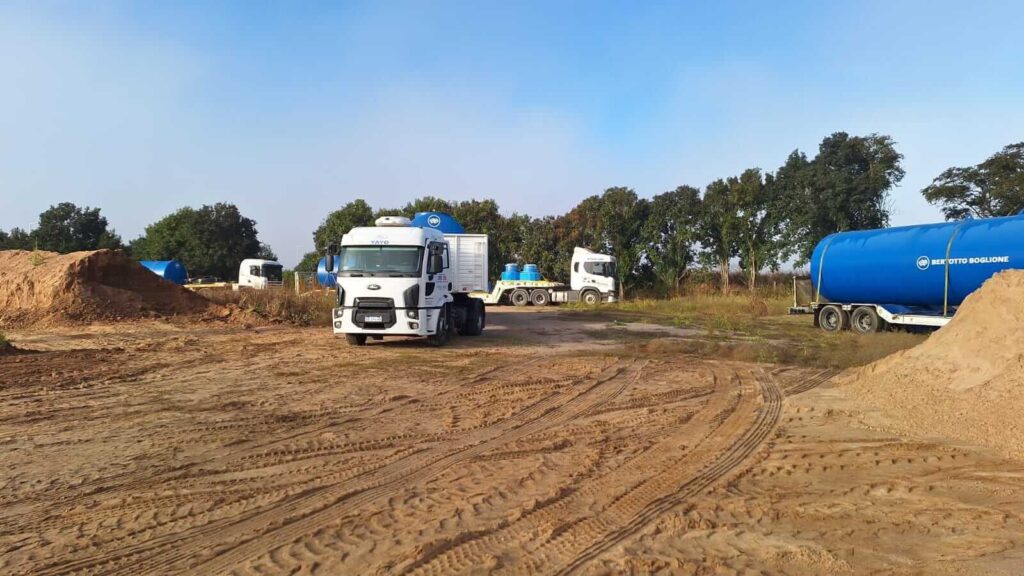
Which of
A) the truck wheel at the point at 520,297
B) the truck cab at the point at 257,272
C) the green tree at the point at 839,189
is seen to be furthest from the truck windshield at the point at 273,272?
the green tree at the point at 839,189

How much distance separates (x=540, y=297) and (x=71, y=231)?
146ft

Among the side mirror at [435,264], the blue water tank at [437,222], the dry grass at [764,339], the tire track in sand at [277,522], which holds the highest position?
the blue water tank at [437,222]

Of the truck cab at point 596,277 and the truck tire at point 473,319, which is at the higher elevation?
the truck cab at point 596,277

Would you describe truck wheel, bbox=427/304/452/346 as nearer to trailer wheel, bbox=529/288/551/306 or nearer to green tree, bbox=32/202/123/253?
trailer wheel, bbox=529/288/551/306

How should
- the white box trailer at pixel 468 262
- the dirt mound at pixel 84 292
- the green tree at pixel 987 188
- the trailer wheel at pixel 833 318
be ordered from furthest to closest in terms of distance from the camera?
1. the green tree at pixel 987 188
2. the trailer wheel at pixel 833 318
3. the dirt mound at pixel 84 292
4. the white box trailer at pixel 468 262

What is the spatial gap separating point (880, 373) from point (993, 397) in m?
1.87

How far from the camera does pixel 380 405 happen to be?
773 cm

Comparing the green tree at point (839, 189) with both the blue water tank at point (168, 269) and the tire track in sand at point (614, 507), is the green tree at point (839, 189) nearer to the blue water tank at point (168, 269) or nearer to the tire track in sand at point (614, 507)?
the tire track in sand at point (614, 507)

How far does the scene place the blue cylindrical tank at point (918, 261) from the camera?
1490cm

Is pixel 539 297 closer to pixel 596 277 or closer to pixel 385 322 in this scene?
pixel 596 277

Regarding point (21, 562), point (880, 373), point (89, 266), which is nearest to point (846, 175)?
point (880, 373)

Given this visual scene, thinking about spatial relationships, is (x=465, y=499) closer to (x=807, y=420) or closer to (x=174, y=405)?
(x=807, y=420)

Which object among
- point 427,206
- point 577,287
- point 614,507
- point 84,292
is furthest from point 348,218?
point 614,507

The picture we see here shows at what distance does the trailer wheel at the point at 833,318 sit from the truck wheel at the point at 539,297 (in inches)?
663
